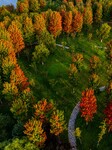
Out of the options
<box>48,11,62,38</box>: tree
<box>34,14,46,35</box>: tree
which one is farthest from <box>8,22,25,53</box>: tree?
<box>48,11,62,38</box>: tree

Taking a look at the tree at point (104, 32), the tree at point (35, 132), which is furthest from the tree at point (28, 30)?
the tree at point (35, 132)

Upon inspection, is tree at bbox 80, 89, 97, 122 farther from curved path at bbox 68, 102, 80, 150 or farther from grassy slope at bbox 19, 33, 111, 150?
curved path at bbox 68, 102, 80, 150

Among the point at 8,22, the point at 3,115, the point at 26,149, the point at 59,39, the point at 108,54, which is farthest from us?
the point at 59,39

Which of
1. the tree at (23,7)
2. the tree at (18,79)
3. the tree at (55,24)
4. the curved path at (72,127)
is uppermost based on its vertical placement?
the tree at (23,7)

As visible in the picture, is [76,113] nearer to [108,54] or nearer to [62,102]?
[62,102]

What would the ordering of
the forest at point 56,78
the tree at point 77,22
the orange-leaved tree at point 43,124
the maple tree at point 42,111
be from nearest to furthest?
the orange-leaved tree at point 43,124
the maple tree at point 42,111
the forest at point 56,78
the tree at point 77,22

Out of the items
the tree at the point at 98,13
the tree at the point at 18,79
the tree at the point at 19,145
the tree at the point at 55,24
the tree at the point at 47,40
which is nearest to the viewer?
the tree at the point at 19,145

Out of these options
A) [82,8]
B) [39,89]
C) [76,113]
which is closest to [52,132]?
[76,113]

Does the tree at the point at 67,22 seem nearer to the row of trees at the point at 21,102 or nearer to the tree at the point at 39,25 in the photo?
the tree at the point at 39,25
